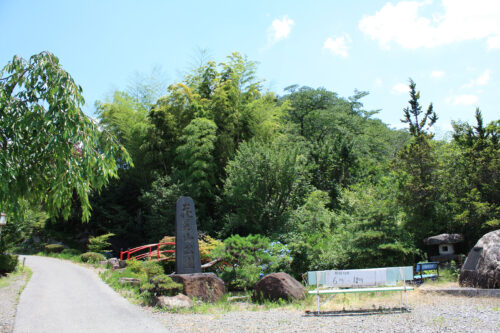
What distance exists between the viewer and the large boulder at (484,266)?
6797 mm

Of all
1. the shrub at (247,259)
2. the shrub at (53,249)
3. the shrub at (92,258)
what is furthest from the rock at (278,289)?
the shrub at (53,249)

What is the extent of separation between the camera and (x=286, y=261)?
955cm

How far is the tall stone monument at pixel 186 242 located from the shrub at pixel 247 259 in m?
Result: 1.35

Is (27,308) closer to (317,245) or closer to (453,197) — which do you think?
(317,245)

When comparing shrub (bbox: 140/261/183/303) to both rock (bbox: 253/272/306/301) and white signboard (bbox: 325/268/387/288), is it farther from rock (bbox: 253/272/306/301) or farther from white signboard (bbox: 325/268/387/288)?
white signboard (bbox: 325/268/387/288)

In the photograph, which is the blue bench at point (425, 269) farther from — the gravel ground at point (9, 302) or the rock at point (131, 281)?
the gravel ground at point (9, 302)

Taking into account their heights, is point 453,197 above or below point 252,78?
below

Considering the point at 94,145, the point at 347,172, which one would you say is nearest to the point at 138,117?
the point at 347,172

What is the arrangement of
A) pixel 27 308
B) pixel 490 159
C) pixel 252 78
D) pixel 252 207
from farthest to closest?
1. pixel 252 78
2. pixel 252 207
3. pixel 490 159
4. pixel 27 308

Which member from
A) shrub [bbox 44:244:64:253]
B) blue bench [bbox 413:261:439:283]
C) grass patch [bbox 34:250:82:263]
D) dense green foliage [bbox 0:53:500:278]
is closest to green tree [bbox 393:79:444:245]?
dense green foliage [bbox 0:53:500:278]

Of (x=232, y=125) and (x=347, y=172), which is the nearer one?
(x=232, y=125)

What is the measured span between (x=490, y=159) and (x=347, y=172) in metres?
8.40

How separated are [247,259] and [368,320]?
457 centimetres

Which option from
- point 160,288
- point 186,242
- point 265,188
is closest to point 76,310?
point 160,288
